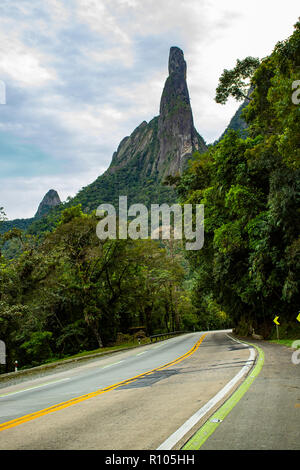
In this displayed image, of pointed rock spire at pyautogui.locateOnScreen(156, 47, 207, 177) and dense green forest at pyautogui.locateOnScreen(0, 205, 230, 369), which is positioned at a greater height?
pointed rock spire at pyautogui.locateOnScreen(156, 47, 207, 177)

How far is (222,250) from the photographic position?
19531 millimetres

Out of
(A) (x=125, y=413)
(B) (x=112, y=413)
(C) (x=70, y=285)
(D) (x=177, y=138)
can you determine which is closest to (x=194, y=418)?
(A) (x=125, y=413)

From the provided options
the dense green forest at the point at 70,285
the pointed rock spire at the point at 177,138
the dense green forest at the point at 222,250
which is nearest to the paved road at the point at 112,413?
the dense green forest at the point at 222,250

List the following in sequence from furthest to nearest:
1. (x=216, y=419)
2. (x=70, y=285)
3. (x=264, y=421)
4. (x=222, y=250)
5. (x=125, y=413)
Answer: (x=70, y=285), (x=222, y=250), (x=125, y=413), (x=216, y=419), (x=264, y=421)

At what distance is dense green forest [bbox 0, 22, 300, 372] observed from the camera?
1545 cm

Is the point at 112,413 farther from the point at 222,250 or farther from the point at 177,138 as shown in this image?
the point at 177,138

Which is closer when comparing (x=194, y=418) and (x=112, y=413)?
A: (x=194, y=418)

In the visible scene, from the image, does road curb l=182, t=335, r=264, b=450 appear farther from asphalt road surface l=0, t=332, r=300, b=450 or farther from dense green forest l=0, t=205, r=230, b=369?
dense green forest l=0, t=205, r=230, b=369

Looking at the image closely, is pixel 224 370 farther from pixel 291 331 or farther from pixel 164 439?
pixel 291 331

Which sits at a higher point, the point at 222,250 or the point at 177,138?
the point at 177,138

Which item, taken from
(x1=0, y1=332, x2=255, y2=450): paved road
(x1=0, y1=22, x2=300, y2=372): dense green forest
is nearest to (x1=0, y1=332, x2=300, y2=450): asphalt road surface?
(x1=0, y1=332, x2=255, y2=450): paved road

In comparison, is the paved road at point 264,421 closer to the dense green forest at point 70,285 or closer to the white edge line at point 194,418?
the white edge line at point 194,418

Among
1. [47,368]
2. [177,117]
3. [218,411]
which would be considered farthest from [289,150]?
[177,117]

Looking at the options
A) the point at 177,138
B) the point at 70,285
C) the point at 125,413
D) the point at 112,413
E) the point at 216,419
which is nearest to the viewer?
the point at 216,419
